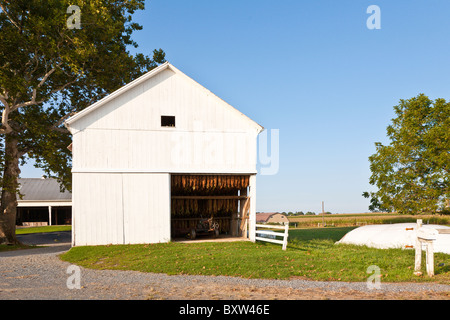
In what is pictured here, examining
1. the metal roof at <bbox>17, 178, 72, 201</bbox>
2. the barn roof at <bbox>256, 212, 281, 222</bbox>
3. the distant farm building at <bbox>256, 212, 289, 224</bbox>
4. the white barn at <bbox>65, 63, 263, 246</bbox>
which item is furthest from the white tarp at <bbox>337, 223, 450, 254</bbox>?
the distant farm building at <bbox>256, 212, 289, 224</bbox>

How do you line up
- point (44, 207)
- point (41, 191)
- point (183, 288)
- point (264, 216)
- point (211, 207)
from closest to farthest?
point (183, 288), point (211, 207), point (41, 191), point (44, 207), point (264, 216)

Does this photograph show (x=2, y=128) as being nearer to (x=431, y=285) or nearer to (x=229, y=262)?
(x=229, y=262)

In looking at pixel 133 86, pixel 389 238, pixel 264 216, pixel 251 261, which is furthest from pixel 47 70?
pixel 264 216

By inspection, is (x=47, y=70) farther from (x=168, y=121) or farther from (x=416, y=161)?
(x=416, y=161)

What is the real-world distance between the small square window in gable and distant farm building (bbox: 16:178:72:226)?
26.7 m

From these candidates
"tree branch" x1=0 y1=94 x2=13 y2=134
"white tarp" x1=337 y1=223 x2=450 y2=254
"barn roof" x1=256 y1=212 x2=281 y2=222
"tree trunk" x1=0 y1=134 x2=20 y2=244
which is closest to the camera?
"white tarp" x1=337 y1=223 x2=450 y2=254

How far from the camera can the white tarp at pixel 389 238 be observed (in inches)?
622

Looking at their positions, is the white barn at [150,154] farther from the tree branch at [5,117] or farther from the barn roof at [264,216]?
the barn roof at [264,216]

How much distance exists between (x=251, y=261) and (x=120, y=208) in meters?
7.29

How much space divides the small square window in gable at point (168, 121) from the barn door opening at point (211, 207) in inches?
120

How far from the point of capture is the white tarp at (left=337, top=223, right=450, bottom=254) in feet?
51.8

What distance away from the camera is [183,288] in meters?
8.93

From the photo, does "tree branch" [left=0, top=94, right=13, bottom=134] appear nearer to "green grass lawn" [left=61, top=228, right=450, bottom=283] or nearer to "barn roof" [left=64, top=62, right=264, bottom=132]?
"barn roof" [left=64, top=62, right=264, bottom=132]
